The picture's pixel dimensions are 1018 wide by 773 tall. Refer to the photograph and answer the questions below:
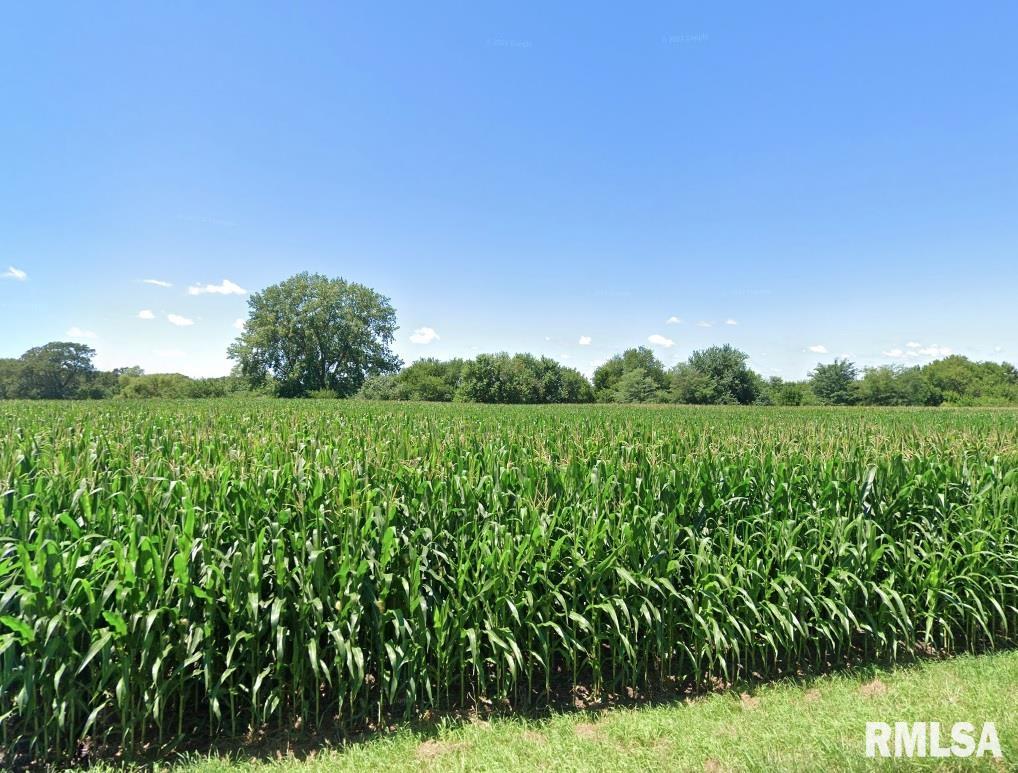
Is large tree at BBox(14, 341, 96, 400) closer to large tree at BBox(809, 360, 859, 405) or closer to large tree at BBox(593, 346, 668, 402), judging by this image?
large tree at BBox(593, 346, 668, 402)

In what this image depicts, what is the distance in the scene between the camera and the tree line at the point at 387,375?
6031 cm

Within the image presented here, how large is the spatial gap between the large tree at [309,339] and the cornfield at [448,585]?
6488 centimetres

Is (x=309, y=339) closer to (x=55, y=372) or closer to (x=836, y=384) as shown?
(x=55, y=372)

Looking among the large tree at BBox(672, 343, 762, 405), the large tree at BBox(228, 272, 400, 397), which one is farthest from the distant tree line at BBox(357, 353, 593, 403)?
the large tree at BBox(672, 343, 762, 405)

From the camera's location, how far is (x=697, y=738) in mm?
2992

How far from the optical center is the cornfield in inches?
112

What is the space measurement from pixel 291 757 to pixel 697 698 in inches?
113

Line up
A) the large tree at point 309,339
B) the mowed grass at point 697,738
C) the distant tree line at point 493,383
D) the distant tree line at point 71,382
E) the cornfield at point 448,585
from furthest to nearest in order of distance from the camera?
the distant tree line at point 71,382 < the large tree at point 309,339 < the distant tree line at point 493,383 < the cornfield at point 448,585 < the mowed grass at point 697,738

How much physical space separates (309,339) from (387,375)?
1394 centimetres

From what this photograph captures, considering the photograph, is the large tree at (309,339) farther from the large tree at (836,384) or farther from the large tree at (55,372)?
the large tree at (836,384)

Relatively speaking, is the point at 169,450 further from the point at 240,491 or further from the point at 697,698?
the point at 697,698

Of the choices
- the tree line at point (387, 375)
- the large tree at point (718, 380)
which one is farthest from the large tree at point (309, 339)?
the large tree at point (718, 380)

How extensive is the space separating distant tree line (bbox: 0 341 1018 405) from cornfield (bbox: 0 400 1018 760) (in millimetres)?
52969

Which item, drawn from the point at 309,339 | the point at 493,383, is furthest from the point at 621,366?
the point at 309,339
